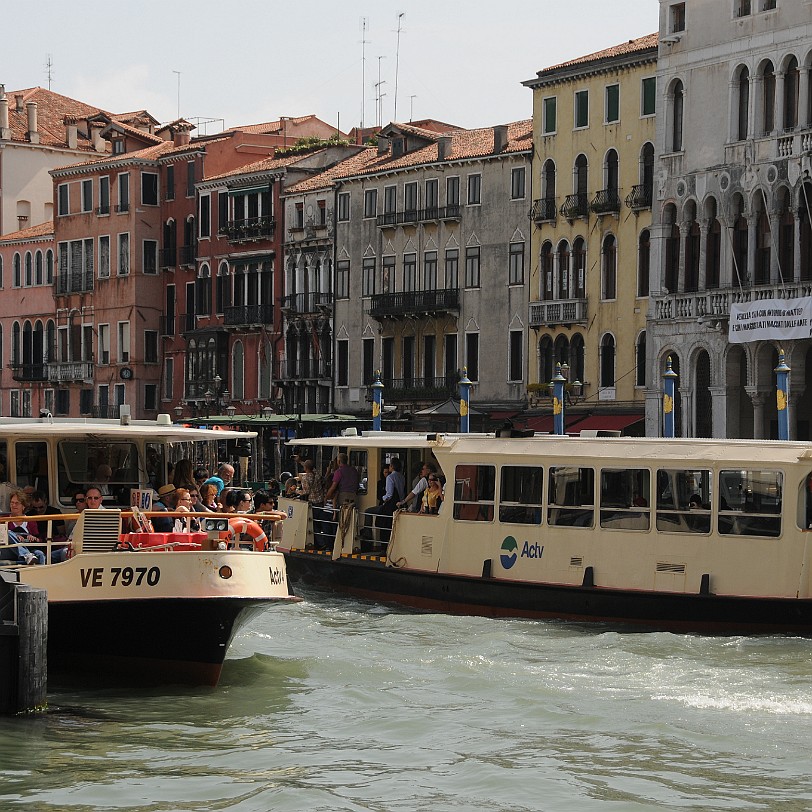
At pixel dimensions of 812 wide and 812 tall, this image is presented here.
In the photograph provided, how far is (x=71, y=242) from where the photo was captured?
70.8 meters

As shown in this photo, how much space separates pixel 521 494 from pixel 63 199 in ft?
174

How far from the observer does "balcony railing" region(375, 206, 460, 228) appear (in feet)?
171

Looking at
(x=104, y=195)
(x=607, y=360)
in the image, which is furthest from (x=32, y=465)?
(x=104, y=195)

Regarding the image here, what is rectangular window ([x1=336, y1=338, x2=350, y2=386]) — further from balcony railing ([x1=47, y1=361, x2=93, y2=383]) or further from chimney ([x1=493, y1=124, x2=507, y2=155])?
balcony railing ([x1=47, y1=361, x2=93, y2=383])

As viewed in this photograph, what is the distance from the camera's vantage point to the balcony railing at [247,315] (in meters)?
60.9

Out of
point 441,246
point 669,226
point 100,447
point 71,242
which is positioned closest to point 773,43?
point 669,226

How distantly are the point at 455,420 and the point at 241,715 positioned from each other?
116 feet

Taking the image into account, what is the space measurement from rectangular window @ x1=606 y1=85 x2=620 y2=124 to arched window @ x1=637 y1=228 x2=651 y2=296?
3.20 metres

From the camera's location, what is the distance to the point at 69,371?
Result: 7044 centimetres

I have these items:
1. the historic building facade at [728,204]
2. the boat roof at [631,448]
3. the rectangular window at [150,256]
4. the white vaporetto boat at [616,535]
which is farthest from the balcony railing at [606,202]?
the white vaporetto boat at [616,535]

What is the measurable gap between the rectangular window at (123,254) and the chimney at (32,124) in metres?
11.0

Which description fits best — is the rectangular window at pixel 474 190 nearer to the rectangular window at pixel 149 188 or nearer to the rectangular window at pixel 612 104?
the rectangular window at pixel 612 104

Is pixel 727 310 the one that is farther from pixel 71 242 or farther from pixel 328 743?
pixel 71 242

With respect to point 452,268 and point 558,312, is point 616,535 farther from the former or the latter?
point 452,268
